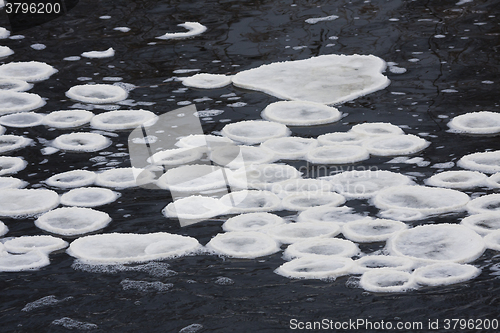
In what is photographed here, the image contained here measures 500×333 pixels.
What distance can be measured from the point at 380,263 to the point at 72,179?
179 cm

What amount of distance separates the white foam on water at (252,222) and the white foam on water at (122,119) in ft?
4.46

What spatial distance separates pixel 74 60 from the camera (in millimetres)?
5379

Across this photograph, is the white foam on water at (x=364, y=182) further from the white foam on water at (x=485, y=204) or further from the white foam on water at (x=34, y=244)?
the white foam on water at (x=34, y=244)

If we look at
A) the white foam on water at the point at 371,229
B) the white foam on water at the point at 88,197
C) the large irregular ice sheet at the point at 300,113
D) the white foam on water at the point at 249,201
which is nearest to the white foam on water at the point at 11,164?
the white foam on water at the point at 88,197

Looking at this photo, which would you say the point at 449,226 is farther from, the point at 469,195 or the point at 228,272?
the point at 228,272

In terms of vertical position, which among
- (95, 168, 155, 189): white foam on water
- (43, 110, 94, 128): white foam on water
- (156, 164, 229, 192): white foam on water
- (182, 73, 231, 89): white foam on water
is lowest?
(156, 164, 229, 192): white foam on water

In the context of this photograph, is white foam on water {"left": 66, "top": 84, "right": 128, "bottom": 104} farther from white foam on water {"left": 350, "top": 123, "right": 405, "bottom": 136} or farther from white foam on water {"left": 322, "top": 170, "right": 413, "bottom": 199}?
white foam on water {"left": 322, "top": 170, "right": 413, "bottom": 199}

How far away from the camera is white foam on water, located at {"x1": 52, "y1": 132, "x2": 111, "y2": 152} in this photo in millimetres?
3934

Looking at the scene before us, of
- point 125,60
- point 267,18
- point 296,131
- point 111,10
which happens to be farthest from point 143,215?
point 111,10

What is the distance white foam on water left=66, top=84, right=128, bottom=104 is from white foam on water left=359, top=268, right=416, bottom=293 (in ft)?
8.52

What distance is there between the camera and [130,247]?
293cm

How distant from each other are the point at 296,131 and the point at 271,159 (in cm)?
45

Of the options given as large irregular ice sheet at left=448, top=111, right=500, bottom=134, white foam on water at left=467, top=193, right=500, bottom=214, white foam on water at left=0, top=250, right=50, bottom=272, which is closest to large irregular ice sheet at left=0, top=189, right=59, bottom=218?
white foam on water at left=0, top=250, right=50, bottom=272

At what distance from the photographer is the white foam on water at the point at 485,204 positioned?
3.10 meters
